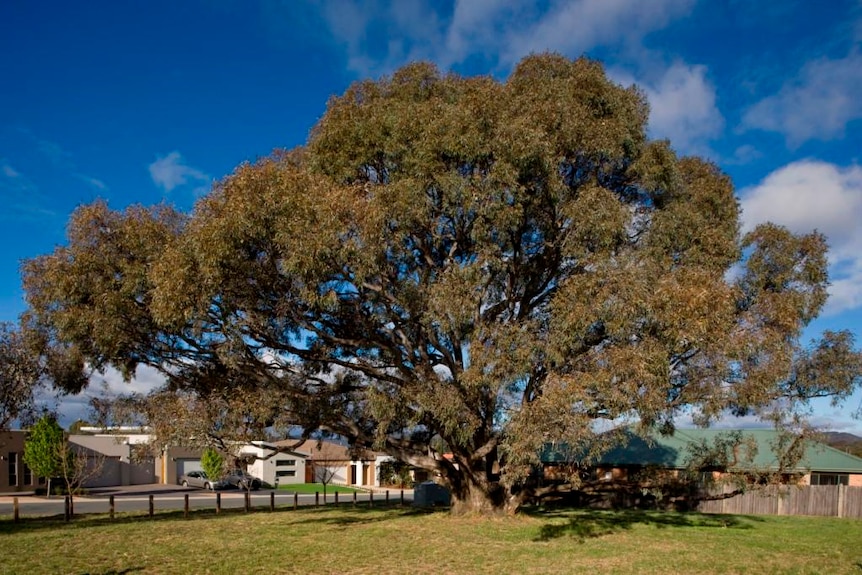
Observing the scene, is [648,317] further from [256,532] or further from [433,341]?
[256,532]

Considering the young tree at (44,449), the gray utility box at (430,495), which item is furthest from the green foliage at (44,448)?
the gray utility box at (430,495)

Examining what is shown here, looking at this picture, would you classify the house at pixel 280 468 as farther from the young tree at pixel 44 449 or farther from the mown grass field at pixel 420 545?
the mown grass field at pixel 420 545

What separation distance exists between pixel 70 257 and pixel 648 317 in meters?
14.8

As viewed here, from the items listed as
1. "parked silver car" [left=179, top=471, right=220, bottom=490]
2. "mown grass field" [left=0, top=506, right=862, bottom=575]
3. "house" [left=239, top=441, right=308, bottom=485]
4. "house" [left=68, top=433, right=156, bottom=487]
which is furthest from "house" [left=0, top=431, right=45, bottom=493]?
"mown grass field" [left=0, top=506, right=862, bottom=575]

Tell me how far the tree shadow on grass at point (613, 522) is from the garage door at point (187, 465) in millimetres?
35572

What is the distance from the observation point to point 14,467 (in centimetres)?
4191

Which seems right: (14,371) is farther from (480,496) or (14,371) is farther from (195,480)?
(195,480)

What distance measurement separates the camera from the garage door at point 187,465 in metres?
53.6

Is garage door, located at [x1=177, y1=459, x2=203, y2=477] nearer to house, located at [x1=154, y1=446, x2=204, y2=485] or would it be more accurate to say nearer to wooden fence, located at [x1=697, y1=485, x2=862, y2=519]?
house, located at [x1=154, y1=446, x2=204, y2=485]

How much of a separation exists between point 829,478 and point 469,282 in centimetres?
2838

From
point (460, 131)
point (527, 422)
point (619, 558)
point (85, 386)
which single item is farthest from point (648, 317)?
point (85, 386)

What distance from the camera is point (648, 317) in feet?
51.9

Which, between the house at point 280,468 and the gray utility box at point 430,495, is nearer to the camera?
the gray utility box at point 430,495

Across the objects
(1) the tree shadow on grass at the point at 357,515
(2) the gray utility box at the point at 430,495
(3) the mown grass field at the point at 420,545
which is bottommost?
(2) the gray utility box at the point at 430,495
